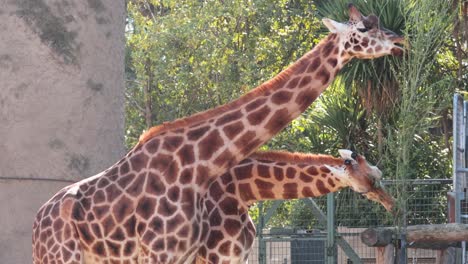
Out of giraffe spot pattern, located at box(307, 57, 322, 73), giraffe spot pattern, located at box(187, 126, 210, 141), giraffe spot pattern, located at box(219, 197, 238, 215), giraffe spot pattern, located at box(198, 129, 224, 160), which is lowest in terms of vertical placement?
giraffe spot pattern, located at box(219, 197, 238, 215)

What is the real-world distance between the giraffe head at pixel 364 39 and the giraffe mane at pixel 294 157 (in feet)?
3.59

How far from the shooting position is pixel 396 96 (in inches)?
588

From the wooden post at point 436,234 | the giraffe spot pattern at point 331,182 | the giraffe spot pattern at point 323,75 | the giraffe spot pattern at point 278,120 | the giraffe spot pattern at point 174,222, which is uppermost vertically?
the giraffe spot pattern at point 323,75

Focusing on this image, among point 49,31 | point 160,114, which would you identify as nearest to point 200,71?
point 160,114

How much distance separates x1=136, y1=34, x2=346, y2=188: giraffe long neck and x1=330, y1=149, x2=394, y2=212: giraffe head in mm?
630

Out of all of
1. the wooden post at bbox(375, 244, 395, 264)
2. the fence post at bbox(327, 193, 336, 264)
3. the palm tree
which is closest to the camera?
the wooden post at bbox(375, 244, 395, 264)

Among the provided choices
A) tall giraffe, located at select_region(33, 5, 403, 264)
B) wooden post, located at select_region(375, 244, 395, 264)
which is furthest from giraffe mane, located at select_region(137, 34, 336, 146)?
wooden post, located at select_region(375, 244, 395, 264)

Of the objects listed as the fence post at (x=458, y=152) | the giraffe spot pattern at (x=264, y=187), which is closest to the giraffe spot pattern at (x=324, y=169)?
the giraffe spot pattern at (x=264, y=187)

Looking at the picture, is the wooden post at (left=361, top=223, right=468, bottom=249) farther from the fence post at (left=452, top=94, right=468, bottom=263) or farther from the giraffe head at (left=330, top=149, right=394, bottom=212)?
the giraffe head at (left=330, top=149, right=394, bottom=212)

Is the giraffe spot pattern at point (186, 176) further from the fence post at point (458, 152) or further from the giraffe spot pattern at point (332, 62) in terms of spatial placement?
the fence post at point (458, 152)

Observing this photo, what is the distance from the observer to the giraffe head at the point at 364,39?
725cm

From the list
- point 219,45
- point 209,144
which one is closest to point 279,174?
point 209,144

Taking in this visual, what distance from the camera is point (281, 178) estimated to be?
7.99 meters

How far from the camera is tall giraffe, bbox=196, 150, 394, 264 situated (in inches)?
299
